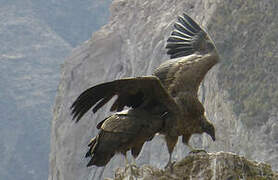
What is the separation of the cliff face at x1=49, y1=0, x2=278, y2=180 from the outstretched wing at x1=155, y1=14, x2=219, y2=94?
17649mm

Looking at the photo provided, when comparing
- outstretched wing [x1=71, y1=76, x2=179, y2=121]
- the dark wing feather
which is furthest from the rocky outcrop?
outstretched wing [x1=71, y1=76, x2=179, y2=121]

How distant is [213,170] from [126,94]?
65.7 inches

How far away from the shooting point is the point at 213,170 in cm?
1314

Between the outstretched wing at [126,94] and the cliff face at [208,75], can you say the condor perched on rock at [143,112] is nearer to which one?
the outstretched wing at [126,94]

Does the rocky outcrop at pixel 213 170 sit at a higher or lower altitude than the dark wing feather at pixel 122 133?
lower

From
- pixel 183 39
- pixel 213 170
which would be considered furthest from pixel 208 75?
pixel 213 170

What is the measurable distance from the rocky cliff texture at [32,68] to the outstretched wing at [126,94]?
8105 centimetres

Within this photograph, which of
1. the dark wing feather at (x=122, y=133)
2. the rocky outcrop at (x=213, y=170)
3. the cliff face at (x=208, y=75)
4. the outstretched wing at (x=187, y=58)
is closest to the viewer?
the dark wing feather at (x=122, y=133)

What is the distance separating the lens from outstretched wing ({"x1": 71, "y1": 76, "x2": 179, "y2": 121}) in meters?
12.6

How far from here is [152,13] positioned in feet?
156

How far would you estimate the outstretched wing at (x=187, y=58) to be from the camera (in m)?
13.5

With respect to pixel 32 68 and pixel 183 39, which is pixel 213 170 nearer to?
pixel 183 39

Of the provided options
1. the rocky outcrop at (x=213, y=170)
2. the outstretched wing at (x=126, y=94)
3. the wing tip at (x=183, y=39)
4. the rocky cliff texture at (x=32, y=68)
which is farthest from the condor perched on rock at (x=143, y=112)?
the rocky cliff texture at (x=32, y=68)

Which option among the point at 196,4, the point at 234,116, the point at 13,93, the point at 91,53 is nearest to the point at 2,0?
the point at 13,93
